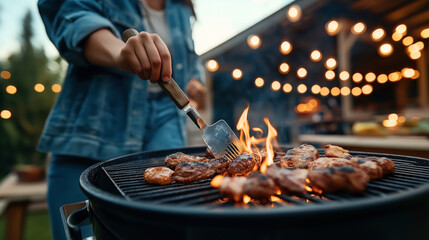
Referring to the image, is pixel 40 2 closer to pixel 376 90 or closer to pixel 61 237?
pixel 61 237

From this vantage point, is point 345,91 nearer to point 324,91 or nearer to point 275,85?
point 324,91

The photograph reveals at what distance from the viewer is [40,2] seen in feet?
6.39

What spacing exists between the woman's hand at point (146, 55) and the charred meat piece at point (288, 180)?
816 millimetres

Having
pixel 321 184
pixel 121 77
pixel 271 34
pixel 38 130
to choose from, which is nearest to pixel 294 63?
pixel 271 34

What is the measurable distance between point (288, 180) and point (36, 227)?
6.80 metres

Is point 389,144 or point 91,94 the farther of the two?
point 389,144

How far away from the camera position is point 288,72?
9.24 metres

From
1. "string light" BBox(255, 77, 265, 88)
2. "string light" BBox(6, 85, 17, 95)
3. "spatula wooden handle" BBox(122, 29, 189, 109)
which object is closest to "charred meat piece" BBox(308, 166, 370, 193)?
"spatula wooden handle" BBox(122, 29, 189, 109)

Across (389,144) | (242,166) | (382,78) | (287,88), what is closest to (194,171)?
(242,166)

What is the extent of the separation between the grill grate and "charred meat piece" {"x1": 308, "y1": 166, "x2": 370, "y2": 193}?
0.04 m

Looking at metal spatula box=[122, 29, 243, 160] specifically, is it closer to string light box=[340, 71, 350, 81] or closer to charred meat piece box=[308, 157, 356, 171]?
charred meat piece box=[308, 157, 356, 171]

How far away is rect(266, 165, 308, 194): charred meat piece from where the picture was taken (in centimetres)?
106

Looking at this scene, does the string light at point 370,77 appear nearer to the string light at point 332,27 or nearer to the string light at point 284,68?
the string light at point 332,27

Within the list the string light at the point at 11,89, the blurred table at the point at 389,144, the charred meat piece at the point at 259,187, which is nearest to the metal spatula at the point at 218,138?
the charred meat piece at the point at 259,187
